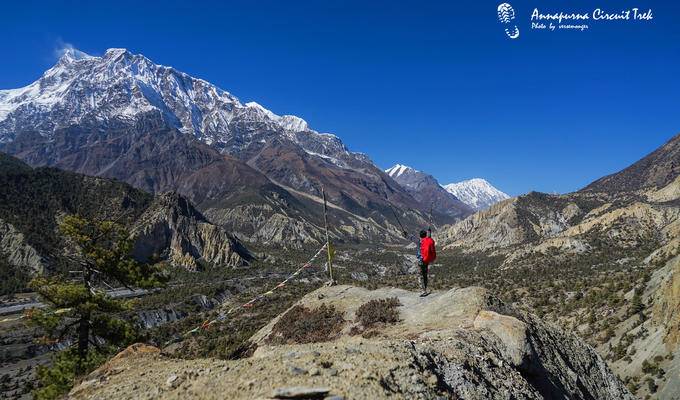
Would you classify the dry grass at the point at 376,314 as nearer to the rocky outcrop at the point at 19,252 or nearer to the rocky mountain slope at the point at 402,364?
the rocky mountain slope at the point at 402,364

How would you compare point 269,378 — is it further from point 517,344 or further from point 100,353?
point 100,353

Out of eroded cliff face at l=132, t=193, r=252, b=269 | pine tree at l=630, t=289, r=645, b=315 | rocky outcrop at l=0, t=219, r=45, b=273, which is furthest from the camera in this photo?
eroded cliff face at l=132, t=193, r=252, b=269

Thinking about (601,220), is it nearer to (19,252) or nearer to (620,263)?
(620,263)

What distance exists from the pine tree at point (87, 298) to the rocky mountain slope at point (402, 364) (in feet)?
21.2

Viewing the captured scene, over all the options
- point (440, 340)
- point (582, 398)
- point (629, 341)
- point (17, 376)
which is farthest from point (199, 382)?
point (17, 376)

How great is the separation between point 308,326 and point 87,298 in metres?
10.2

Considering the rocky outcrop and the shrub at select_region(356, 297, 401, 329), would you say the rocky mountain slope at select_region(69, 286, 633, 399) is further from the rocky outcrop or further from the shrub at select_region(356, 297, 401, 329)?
the rocky outcrop

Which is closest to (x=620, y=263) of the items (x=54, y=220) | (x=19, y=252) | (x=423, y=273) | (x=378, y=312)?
(x=423, y=273)

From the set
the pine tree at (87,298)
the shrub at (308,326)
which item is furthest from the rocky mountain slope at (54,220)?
the shrub at (308,326)

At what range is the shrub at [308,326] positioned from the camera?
18141 mm

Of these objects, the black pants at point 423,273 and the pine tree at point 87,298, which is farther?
the pine tree at point 87,298

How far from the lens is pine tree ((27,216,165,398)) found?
1978 centimetres

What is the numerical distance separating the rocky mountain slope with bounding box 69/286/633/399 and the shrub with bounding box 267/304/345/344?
7 cm

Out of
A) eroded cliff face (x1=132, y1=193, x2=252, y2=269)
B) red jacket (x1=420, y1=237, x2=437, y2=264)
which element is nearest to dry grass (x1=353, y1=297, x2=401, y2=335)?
red jacket (x1=420, y1=237, x2=437, y2=264)
